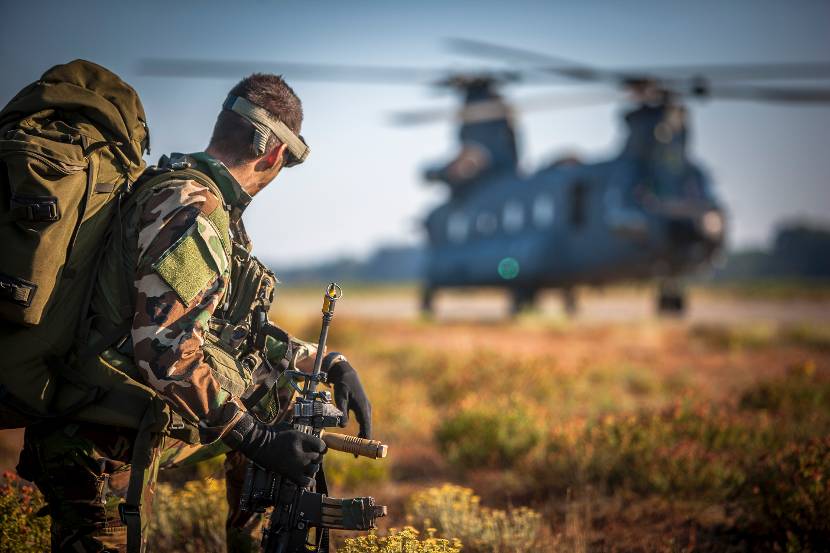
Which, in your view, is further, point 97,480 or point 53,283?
point 97,480

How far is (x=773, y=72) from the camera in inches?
385

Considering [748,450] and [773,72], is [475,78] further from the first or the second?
[748,450]

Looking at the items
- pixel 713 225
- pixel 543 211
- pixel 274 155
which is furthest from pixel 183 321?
pixel 543 211

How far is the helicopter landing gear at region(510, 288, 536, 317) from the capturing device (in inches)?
729

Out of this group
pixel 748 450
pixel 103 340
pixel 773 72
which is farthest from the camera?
pixel 773 72

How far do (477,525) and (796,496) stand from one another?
5.99ft

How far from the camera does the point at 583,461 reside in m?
4.89

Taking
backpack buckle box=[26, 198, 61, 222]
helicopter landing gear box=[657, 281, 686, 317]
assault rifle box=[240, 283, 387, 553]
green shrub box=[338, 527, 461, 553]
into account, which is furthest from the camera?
helicopter landing gear box=[657, 281, 686, 317]

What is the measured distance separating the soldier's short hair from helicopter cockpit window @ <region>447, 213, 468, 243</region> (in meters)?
16.8

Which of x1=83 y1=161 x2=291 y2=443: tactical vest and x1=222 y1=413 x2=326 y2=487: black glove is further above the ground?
x1=83 y1=161 x2=291 y2=443: tactical vest

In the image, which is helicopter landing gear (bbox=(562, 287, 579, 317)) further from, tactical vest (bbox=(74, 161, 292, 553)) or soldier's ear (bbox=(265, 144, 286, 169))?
tactical vest (bbox=(74, 161, 292, 553))

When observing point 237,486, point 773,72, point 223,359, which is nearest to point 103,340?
point 223,359

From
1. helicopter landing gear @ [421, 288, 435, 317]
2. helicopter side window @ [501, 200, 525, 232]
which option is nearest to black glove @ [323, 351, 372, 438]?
helicopter side window @ [501, 200, 525, 232]

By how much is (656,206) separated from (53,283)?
1430 centimetres
